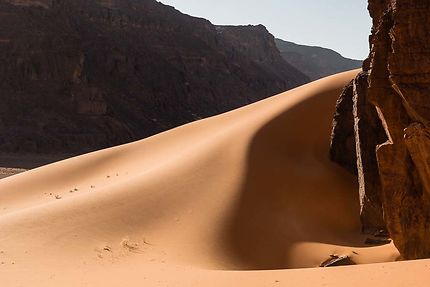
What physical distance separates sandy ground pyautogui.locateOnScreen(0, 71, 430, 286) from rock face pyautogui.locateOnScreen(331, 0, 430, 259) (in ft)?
3.20

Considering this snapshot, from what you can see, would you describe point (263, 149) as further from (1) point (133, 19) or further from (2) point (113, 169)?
(1) point (133, 19)

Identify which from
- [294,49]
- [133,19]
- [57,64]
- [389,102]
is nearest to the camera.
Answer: [389,102]

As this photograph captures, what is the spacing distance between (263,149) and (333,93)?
314 centimetres

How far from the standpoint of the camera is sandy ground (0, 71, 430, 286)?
6.90m

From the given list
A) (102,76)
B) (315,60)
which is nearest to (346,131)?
(102,76)

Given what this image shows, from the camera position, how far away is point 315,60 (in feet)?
497

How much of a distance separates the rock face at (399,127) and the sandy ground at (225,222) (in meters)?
0.98

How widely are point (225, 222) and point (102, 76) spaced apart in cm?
4972

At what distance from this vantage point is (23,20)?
55.9m

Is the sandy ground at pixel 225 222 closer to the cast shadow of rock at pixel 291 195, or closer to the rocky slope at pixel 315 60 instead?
the cast shadow of rock at pixel 291 195

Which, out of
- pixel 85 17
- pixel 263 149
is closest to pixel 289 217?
pixel 263 149

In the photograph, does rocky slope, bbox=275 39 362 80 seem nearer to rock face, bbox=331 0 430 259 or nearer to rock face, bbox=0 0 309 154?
rock face, bbox=0 0 309 154

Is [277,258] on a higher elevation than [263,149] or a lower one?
lower

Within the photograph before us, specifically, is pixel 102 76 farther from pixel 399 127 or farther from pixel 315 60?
pixel 315 60
